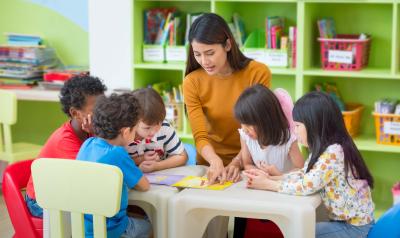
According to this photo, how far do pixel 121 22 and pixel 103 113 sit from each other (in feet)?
6.89

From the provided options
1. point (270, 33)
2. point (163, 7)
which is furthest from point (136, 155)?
point (163, 7)

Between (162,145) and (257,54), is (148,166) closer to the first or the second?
(162,145)

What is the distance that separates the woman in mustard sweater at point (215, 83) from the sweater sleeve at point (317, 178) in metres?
0.46

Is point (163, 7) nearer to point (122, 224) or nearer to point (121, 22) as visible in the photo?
point (121, 22)

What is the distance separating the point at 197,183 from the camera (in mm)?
2441

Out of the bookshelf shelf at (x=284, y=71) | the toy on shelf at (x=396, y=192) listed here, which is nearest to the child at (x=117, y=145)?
the bookshelf shelf at (x=284, y=71)

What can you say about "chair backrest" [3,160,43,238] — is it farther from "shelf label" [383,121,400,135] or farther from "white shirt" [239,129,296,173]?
"shelf label" [383,121,400,135]

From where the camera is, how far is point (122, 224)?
2.37 metres

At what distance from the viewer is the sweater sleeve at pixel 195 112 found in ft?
9.27

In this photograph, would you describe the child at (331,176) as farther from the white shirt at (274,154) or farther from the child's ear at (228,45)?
the child's ear at (228,45)

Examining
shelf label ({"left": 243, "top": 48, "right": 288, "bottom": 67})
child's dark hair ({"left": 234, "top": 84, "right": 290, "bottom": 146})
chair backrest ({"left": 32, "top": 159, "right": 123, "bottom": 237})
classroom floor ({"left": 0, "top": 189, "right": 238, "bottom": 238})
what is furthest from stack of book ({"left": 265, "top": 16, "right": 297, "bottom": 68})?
chair backrest ({"left": 32, "top": 159, "right": 123, "bottom": 237})

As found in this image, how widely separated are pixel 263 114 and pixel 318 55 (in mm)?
1868

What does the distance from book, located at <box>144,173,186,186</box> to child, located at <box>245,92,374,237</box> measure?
298mm

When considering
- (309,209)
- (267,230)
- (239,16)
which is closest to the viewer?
(309,209)
